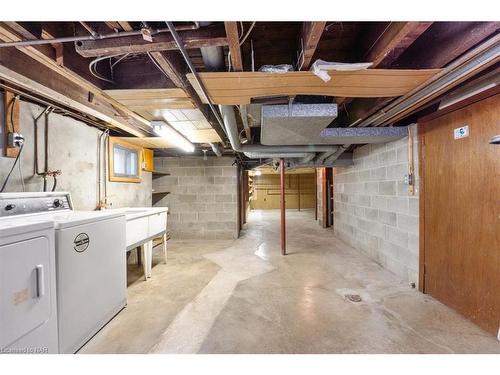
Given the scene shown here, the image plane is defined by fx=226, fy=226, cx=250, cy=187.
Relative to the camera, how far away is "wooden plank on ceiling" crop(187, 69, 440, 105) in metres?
1.50

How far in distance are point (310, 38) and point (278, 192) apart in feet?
36.7

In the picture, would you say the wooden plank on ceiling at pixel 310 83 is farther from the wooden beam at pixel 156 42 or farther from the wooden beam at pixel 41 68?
the wooden beam at pixel 41 68

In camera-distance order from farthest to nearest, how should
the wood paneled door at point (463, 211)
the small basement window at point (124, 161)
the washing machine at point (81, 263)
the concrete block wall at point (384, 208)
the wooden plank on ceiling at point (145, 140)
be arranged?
1. the wooden plank on ceiling at point (145, 140)
2. the small basement window at point (124, 161)
3. the concrete block wall at point (384, 208)
4. the wood paneled door at point (463, 211)
5. the washing machine at point (81, 263)

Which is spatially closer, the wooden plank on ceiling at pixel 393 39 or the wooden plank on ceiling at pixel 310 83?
the wooden plank on ceiling at pixel 393 39

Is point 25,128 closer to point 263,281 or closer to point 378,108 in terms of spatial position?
point 263,281

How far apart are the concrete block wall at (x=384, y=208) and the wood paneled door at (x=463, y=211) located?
0.20 meters

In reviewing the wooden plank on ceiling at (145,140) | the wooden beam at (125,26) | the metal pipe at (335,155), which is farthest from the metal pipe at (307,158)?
the wooden beam at (125,26)

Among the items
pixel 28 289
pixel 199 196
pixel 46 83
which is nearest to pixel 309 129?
pixel 46 83

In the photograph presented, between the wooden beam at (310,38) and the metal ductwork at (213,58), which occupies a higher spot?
the metal ductwork at (213,58)

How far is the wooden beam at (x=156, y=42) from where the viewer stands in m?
1.21

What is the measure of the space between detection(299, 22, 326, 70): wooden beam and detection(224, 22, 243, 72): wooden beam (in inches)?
14.7

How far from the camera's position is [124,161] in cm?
371

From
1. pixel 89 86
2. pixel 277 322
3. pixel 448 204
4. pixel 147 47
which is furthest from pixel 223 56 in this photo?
pixel 448 204

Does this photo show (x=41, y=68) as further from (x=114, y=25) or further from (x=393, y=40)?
(x=393, y=40)
